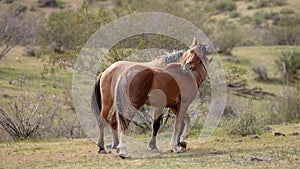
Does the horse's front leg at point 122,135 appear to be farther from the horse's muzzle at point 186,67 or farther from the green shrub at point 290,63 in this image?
the green shrub at point 290,63

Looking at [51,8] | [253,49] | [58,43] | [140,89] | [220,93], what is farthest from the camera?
[51,8]

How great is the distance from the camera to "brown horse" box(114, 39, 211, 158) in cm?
1018

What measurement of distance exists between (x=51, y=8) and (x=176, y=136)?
4201 cm

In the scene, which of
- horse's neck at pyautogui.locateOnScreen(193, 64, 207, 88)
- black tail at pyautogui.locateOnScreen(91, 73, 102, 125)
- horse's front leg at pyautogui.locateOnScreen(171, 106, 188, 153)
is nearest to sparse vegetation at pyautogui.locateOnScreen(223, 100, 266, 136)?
horse's neck at pyautogui.locateOnScreen(193, 64, 207, 88)

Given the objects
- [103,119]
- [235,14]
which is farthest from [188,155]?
[235,14]

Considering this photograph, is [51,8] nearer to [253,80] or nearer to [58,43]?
[58,43]

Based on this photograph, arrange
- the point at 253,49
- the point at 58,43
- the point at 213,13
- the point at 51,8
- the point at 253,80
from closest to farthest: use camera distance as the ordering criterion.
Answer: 1. the point at 253,80
2. the point at 58,43
3. the point at 253,49
4. the point at 51,8
5. the point at 213,13

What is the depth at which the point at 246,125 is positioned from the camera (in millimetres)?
13094

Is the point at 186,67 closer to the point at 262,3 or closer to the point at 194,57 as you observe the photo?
the point at 194,57

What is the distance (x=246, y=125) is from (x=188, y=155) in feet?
10.0

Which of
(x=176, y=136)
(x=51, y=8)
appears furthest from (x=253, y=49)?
(x=176, y=136)

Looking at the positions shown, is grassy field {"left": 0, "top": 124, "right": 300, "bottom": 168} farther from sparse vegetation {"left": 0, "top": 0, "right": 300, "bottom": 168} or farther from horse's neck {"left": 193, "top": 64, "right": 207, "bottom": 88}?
horse's neck {"left": 193, "top": 64, "right": 207, "bottom": 88}

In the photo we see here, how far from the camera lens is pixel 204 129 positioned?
578 inches

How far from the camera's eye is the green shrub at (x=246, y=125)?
13.0 m
